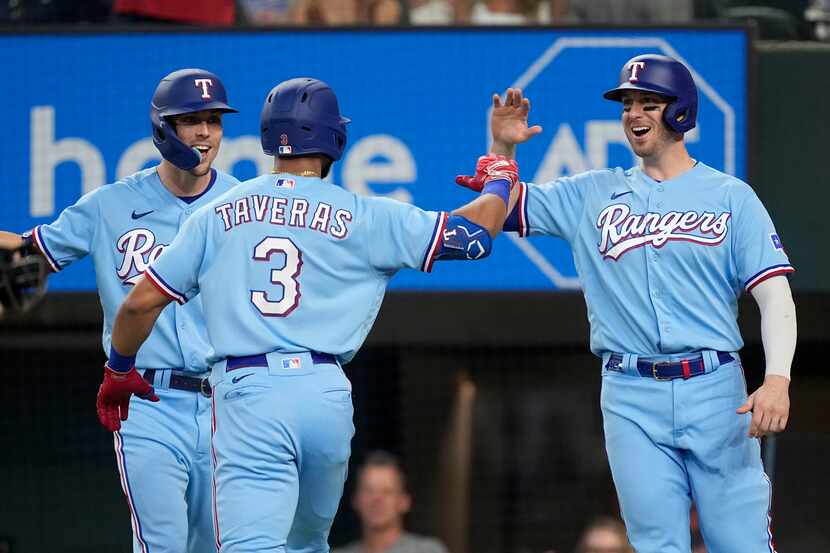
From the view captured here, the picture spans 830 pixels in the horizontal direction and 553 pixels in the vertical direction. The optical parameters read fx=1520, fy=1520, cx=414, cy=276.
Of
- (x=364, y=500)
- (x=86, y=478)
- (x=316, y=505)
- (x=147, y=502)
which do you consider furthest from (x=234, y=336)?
(x=86, y=478)

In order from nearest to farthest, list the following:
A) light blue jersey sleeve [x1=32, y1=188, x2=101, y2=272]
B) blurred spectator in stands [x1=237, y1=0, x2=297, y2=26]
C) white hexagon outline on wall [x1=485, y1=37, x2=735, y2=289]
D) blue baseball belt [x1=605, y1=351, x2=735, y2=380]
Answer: blue baseball belt [x1=605, y1=351, x2=735, y2=380], light blue jersey sleeve [x1=32, y1=188, x2=101, y2=272], white hexagon outline on wall [x1=485, y1=37, x2=735, y2=289], blurred spectator in stands [x1=237, y1=0, x2=297, y2=26]

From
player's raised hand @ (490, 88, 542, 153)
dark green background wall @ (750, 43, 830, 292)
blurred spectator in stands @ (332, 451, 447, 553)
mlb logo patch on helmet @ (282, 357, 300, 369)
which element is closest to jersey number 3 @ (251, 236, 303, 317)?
mlb logo patch on helmet @ (282, 357, 300, 369)

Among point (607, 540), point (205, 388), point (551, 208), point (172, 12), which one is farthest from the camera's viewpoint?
point (172, 12)

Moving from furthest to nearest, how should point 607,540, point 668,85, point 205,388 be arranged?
1. point 607,540
2. point 205,388
3. point 668,85

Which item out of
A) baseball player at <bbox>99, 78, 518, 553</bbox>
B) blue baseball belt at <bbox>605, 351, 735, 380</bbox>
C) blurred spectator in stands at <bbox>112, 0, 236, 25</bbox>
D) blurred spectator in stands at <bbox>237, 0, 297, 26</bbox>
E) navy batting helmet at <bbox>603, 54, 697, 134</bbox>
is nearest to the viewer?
baseball player at <bbox>99, 78, 518, 553</bbox>

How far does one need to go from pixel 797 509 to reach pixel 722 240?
364 cm

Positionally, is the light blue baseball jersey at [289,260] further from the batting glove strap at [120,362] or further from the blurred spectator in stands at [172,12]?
the blurred spectator in stands at [172,12]

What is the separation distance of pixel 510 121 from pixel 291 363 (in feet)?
3.59

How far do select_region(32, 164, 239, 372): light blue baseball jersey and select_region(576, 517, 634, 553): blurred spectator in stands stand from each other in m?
2.43

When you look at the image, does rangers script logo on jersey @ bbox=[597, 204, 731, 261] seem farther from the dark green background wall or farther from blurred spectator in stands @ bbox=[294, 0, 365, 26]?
blurred spectator in stands @ bbox=[294, 0, 365, 26]

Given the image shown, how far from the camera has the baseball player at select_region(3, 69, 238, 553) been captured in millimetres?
4711

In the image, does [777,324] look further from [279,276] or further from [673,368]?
[279,276]

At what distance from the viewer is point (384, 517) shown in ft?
22.0

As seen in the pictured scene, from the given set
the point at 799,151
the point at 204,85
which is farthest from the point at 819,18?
the point at 204,85
